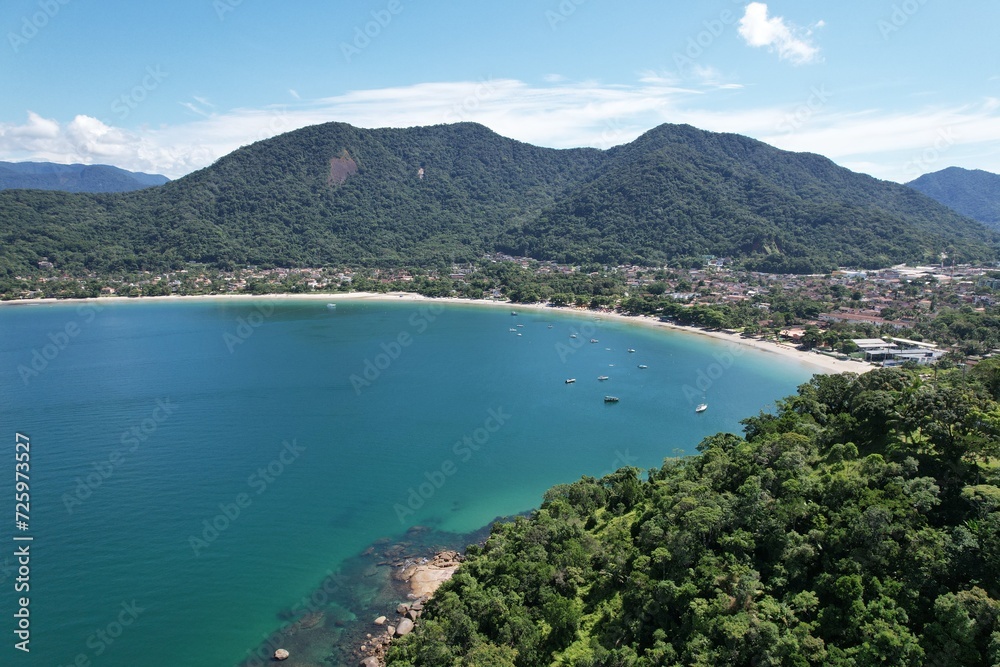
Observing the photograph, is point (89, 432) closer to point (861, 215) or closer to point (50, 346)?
point (50, 346)

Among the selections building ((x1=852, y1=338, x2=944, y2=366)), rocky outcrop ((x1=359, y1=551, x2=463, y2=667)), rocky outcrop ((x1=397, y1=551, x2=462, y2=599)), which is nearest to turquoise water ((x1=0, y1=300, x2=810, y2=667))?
rocky outcrop ((x1=359, y1=551, x2=463, y2=667))

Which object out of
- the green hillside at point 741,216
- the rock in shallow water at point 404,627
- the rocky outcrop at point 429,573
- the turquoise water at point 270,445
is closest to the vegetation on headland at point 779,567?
the rock in shallow water at point 404,627

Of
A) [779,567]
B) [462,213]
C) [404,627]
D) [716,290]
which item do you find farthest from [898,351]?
[462,213]

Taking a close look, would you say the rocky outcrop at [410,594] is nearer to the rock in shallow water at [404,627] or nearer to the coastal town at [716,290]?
the rock in shallow water at [404,627]

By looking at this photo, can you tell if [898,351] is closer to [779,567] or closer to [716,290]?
[716,290]

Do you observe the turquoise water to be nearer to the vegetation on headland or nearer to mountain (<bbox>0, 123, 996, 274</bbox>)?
the vegetation on headland

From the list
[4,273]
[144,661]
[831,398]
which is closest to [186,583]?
[144,661]
